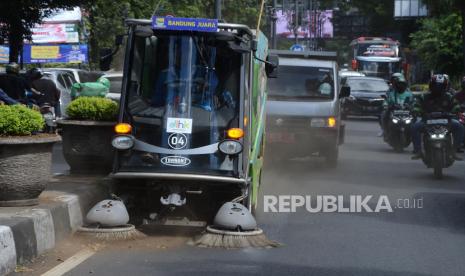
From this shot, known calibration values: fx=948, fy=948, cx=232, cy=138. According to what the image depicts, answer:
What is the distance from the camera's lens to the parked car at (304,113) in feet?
57.7

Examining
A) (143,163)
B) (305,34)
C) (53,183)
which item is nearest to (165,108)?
(143,163)

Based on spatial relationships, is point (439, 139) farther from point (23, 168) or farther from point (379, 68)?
point (379, 68)

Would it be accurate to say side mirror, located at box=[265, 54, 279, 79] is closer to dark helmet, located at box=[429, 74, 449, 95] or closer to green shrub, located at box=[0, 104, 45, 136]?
green shrub, located at box=[0, 104, 45, 136]

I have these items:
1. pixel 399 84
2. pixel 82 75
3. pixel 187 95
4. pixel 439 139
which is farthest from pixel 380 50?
pixel 187 95

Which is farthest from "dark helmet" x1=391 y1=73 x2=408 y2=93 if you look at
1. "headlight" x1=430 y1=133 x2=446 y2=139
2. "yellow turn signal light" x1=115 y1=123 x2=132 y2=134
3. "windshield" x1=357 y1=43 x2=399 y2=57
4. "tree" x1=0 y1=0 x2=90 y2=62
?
"windshield" x1=357 y1=43 x2=399 y2=57

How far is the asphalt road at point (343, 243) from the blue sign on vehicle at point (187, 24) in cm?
234

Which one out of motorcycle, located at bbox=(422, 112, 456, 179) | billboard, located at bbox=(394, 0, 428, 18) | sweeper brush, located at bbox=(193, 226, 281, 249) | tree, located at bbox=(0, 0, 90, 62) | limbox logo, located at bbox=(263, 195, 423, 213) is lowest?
limbox logo, located at bbox=(263, 195, 423, 213)

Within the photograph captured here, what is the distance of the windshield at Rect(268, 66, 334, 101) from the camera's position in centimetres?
1828

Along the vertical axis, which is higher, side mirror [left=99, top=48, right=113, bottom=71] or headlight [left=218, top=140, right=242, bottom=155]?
side mirror [left=99, top=48, right=113, bottom=71]

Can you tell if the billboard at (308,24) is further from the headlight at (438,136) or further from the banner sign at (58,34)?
the headlight at (438,136)

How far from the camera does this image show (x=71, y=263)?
27.8 feet

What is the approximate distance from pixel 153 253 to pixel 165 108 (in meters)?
1.90

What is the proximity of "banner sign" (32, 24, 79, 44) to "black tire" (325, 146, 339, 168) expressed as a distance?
30.3m

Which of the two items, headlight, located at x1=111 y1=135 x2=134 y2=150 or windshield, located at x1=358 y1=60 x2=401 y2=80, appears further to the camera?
windshield, located at x1=358 y1=60 x2=401 y2=80
